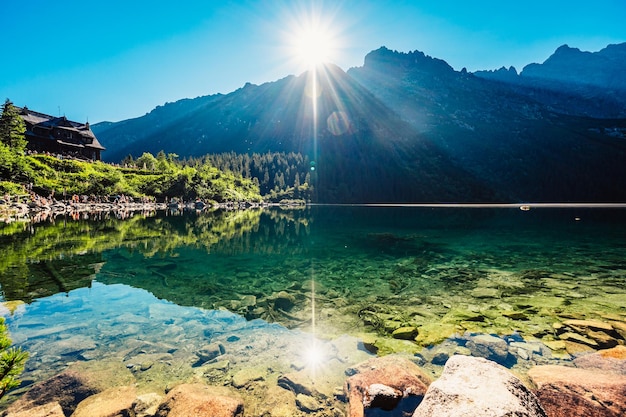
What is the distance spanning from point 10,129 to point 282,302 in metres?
102

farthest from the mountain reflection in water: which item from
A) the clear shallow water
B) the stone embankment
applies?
the stone embankment

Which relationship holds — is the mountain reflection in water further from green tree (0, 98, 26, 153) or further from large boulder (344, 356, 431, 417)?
green tree (0, 98, 26, 153)

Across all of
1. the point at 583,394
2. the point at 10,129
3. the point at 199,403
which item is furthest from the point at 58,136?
the point at 583,394

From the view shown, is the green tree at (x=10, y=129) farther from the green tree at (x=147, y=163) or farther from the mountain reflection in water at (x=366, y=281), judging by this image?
the mountain reflection in water at (x=366, y=281)

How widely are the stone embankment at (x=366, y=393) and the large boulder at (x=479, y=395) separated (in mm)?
17

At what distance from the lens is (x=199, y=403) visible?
7090mm

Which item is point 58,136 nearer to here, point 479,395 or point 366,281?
point 366,281

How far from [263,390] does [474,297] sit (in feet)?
41.9

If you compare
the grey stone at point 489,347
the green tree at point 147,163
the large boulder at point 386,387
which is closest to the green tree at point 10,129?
the green tree at point 147,163

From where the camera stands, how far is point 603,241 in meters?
34.9

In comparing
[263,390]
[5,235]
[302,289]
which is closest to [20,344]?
[263,390]

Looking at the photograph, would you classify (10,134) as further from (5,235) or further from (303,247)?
(303,247)

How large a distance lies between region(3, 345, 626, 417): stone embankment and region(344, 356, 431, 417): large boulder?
2cm

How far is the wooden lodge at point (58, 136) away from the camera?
3797 inches
